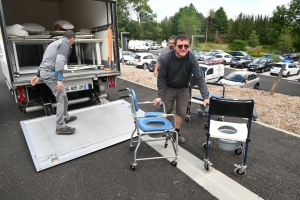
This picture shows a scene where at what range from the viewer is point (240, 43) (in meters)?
41.5

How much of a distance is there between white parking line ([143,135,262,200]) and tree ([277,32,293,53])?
137 ft

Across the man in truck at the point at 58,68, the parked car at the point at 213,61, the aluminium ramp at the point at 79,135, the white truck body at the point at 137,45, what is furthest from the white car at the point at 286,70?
the white truck body at the point at 137,45

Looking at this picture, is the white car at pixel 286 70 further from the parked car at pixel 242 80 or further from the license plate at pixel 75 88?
the license plate at pixel 75 88

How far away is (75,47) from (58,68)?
3.01 m

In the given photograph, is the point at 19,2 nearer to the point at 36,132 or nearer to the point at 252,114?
the point at 36,132

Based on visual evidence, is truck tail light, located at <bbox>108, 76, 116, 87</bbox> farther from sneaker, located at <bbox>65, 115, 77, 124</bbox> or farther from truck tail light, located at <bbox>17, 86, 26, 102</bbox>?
truck tail light, located at <bbox>17, 86, 26, 102</bbox>

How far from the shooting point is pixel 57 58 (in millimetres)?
3191

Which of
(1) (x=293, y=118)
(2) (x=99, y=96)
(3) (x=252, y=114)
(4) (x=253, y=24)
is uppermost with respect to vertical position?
(4) (x=253, y=24)

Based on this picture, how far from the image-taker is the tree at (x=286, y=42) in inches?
1375

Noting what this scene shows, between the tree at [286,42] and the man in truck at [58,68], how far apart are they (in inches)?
1669

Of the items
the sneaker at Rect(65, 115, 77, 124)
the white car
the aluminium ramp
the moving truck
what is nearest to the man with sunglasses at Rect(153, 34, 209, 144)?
the aluminium ramp

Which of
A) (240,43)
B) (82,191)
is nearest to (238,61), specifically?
(240,43)

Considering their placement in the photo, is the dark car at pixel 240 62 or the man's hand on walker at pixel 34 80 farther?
the dark car at pixel 240 62

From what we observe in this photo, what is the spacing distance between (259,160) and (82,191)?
101 inches
